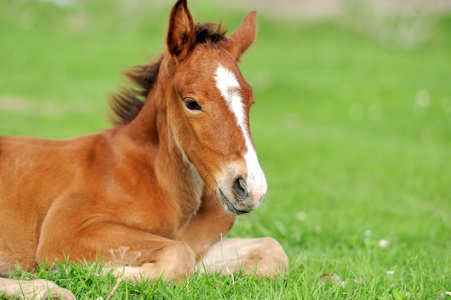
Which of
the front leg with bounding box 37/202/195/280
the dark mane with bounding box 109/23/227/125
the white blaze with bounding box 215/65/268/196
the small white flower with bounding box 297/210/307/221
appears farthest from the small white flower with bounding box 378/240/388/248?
the dark mane with bounding box 109/23/227/125

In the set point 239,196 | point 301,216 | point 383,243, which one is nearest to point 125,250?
point 239,196

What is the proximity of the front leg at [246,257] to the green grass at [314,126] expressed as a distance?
0.17 meters

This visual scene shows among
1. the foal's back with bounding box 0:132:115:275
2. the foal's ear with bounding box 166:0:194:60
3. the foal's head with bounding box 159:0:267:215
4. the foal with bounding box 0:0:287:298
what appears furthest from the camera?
the foal's back with bounding box 0:132:115:275

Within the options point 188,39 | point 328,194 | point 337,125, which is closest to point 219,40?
point 188,39

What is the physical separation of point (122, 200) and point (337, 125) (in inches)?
496

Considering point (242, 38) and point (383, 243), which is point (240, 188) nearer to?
point (242, 38)

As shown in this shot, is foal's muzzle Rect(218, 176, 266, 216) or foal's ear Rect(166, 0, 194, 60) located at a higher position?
foal's ear Rect(166, 0, 194, 60)

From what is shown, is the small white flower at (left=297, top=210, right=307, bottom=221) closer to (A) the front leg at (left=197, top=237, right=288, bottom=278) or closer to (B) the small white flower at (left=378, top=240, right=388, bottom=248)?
(B) the small white flower at (left=378, top=240, right=388, bottom=248)

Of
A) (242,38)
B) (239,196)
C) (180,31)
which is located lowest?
(239,196)

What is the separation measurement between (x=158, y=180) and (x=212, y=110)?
93 centimetres

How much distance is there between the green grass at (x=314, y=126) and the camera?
13.5ft

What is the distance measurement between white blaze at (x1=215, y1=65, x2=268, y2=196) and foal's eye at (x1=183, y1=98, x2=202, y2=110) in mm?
193

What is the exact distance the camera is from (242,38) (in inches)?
176

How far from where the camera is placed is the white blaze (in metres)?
3.32
